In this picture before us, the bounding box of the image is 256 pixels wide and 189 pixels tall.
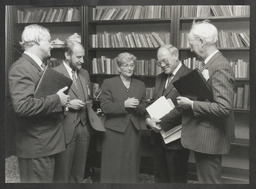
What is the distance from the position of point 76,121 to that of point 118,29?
3.25ft

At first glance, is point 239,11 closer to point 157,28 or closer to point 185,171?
point 157,28

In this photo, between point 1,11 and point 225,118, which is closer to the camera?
point 225,118

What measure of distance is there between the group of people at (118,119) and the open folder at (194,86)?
0.15 ft

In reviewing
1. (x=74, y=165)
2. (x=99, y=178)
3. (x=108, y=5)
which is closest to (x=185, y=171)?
(x=99, y=178)

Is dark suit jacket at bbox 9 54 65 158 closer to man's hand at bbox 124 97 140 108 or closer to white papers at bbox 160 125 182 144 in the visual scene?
man's hand at bbox 124 97 140 108

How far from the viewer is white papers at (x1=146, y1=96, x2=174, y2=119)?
9.53ft

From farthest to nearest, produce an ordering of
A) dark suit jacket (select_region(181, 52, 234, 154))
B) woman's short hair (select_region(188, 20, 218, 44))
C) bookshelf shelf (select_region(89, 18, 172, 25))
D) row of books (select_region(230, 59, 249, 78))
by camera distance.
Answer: bookshelf shelf (select_region(89, 18, 172, 25)) → row of books (select_region(230, 59, 249, 78)) → woman's short hair (select_region(188, 20, 218, 44)) → dark suit jacket (select_region(181, 52, 234, 154))

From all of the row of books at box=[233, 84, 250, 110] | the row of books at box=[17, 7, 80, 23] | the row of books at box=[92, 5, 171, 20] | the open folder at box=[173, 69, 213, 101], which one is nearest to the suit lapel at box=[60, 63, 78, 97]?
the row of books at box=[17, 7, 80, 23]

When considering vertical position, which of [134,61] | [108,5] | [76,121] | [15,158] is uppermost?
[108,5]

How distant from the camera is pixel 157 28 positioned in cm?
296

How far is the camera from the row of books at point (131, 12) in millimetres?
2967

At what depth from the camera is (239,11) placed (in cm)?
295

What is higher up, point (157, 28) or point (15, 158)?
point (157, 28)

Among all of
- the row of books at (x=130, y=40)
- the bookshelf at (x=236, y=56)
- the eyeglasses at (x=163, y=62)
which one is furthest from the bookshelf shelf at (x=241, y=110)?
the row of books at (x=130, y=40)
